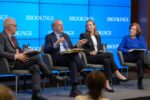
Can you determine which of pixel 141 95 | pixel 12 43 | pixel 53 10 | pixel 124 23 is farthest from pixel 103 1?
pixel 12 43

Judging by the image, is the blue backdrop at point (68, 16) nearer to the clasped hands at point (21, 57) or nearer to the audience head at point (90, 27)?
the audience head at point (90, 27)

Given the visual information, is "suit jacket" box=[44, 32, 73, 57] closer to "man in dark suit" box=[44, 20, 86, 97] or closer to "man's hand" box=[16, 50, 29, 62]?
"man in dark suit" box=[44, 20, 86, 97]

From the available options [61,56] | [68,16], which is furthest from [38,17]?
[61,56]

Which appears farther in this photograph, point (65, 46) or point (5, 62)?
point (65, 46)

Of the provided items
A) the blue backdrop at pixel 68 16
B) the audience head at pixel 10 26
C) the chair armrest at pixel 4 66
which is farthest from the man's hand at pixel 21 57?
the blue backdrop at pixel 68 16

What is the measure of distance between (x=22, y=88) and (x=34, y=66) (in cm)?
137

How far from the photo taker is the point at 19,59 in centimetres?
552

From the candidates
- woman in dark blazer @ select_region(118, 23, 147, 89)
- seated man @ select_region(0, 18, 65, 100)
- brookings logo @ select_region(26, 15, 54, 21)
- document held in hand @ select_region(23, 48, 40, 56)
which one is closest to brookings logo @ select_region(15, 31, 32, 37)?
brookings logo @ select_region(26, 15, 54, 21)

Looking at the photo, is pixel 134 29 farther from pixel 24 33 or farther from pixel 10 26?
pixel 10 26

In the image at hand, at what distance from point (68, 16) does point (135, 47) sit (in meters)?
1.52

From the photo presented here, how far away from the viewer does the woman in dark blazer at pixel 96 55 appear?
6641mm

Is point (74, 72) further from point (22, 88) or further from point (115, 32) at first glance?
point (115, 32)

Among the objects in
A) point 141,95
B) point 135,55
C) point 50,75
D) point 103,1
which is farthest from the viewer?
point 103,1

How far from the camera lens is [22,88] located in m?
6.77
